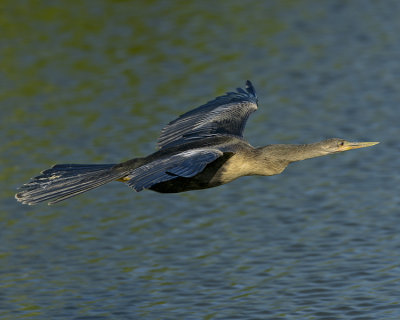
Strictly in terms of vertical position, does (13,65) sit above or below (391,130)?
above

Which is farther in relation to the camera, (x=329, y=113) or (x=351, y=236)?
(x=329, y=113)

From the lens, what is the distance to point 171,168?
8.66 meters

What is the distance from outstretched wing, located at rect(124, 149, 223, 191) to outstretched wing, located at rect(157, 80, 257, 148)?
1548 millimetres

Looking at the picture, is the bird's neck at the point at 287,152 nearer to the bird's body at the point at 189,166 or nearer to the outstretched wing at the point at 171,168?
the bird's body at the point at 189,166

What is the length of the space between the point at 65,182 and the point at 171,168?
1.34 m

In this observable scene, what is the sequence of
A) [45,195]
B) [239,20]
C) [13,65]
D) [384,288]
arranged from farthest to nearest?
[239,20] → [13,65] → [384,288] → [45,195]

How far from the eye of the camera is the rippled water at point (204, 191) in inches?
404

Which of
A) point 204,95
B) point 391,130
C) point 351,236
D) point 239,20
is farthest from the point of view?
point 239,20

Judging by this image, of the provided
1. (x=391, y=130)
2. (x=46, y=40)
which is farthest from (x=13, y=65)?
(x=391, y=130)

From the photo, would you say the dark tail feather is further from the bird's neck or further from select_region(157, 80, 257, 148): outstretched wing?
the bird's neck

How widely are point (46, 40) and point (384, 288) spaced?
9875 millimetres

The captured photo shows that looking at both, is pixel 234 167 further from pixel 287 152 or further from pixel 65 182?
pixel 65 182

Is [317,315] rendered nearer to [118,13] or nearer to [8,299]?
[8,299]

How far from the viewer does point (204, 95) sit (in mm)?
15930
